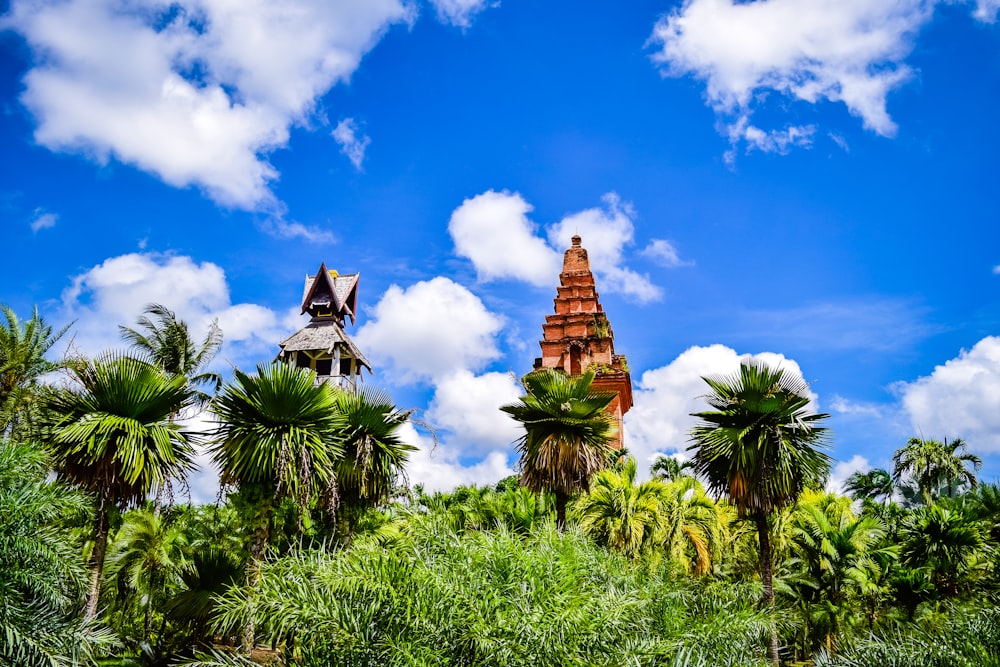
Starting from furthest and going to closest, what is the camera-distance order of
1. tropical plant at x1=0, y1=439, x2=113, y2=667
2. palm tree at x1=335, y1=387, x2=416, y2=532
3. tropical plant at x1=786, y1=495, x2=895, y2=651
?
1. tropical plant at x1=786, y1=495, x2=895, y2=651
2. palm tree at x1=335, y1=387, x2=416, y2=532
3. tropical plant at x1=0, y1=439, x2=113, y2=667

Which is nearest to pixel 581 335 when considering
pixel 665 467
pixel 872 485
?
pixel 665 467

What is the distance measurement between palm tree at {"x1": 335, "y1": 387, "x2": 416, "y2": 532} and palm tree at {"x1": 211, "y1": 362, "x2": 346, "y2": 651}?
1266 mm

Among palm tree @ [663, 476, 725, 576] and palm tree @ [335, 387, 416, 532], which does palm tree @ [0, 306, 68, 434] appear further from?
palm tree @ [663, 476, 725, 576]

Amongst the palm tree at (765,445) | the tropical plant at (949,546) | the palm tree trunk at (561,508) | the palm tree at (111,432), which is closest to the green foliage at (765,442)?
the palm tree at (765,445)

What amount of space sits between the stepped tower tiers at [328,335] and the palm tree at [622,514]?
1240 cm

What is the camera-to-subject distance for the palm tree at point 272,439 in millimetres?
11883

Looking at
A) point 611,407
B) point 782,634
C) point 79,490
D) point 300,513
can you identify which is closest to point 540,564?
point 300,513

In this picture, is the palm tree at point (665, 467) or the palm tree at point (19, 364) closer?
the palm tree at point (19, 364)

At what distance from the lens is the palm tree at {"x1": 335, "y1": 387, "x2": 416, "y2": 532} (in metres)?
13.8

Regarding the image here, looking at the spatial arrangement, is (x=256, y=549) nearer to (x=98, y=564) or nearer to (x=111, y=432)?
(x=98, y=564)

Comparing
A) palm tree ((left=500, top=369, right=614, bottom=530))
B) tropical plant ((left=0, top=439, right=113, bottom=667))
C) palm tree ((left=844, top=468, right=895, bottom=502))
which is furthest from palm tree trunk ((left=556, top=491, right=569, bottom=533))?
palm tree ((left=844, top=468, right=895, bottom=502))

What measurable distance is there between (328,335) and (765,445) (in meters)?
20.6

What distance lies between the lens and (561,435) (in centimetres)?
1554

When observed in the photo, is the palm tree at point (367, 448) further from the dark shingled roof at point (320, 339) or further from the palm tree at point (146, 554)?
the dark shingled roof at point (320, 339)
